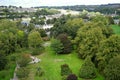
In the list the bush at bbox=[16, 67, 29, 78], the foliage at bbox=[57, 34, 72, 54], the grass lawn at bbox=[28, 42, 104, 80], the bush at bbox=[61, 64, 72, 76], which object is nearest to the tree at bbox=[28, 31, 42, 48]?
the grass lawn at bbox=[28, 42, 104, 80]

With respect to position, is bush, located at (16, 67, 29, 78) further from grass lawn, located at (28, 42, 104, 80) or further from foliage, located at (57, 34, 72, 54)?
foliage, located at (57, 34, 72, 54)

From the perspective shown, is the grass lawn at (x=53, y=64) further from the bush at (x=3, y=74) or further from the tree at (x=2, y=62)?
the tree at (x=2, y=62)

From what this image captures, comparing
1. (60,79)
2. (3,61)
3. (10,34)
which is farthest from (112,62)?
(10,34)

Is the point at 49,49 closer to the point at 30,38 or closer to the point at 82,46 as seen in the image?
the point at 30,38

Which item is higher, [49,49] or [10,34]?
[10,34]

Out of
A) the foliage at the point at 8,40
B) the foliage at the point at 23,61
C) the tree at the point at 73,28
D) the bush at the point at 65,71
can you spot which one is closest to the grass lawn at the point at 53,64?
the bush at the point at 65,71

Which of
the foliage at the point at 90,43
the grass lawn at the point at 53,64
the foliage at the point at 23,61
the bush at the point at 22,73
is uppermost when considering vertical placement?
the foliage at the point at 90,43
